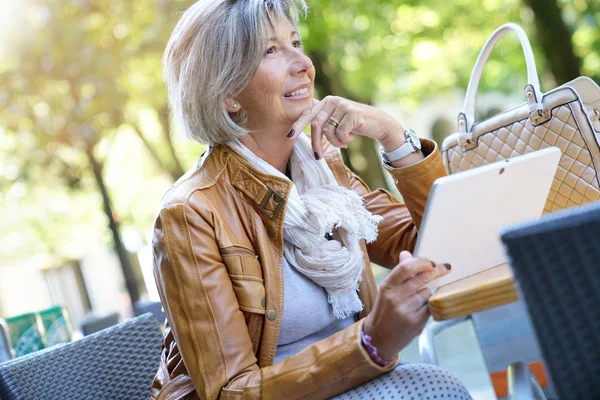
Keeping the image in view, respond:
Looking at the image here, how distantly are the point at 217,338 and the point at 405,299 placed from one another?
571 mm

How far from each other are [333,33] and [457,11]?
4.55 m

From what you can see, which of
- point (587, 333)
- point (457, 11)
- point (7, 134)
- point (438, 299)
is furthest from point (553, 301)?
point (457, 11)

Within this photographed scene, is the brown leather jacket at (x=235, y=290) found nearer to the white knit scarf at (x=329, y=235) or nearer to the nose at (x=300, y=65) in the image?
the white knit scarf at (x=329, y=235)

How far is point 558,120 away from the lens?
2.40 metres

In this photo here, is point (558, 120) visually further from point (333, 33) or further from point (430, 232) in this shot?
point (333, 33)

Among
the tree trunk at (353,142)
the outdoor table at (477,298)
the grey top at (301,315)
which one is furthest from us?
the tree trunk at (353,142)

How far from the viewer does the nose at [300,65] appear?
8.34ft

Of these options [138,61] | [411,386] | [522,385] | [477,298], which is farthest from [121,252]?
[477,298]

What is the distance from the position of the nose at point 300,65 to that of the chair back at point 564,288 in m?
1.46

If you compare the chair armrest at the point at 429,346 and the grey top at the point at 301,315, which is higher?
the grey top at the point at 301,315

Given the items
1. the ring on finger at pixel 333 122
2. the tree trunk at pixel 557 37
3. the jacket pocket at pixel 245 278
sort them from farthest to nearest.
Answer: the tree trunk at pixel 557 37 < the ring on finger at pixel 333 122 < the jacket pocket at pixel 245 278

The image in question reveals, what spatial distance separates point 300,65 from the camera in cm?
255

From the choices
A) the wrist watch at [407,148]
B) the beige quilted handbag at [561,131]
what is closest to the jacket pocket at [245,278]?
the wrist watch at [407,148]

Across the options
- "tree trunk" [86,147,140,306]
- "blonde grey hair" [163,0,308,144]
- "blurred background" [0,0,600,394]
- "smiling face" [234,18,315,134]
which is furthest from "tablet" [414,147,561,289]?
"tree trunk" [86,147,140,306]
